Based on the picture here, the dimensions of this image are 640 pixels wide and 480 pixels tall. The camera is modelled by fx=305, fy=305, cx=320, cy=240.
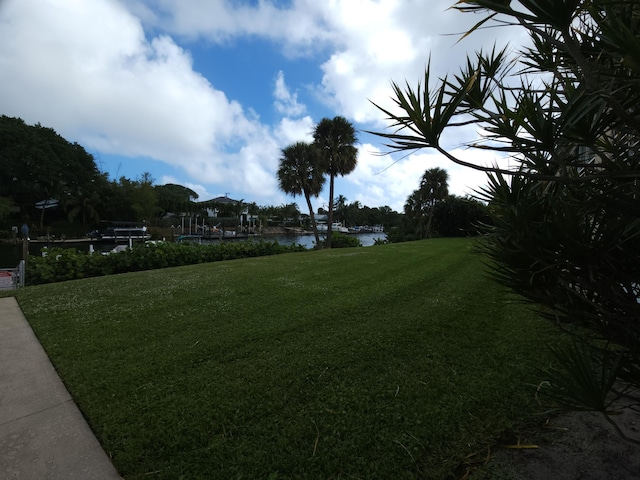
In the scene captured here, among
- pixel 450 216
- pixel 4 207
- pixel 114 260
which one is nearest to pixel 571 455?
pixel 114 260

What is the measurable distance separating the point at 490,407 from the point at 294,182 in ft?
75.3

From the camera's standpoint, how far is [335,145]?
2383 centimetres

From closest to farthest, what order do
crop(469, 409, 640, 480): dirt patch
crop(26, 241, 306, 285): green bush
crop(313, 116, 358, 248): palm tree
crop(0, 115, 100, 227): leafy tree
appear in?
1. crop(469, 409, 640, 480): dirt patch
2. crop(26, 241, 306, 285): green bush
3. crop(313, 116, 358, 248): palm tree
4. crop(0, 115, 100, 227): leafy tree

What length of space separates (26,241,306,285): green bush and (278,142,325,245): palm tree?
1057 centimetres

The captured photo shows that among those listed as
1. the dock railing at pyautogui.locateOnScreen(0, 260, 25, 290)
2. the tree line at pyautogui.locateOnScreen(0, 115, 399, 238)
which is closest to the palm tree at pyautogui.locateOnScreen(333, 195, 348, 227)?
the tree line at pyautogui.locateOnScreen(0, 115, 399, 238)

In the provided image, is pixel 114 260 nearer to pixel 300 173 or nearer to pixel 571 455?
pixel 571 455

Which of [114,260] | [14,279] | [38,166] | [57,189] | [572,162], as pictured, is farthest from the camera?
[57,189]

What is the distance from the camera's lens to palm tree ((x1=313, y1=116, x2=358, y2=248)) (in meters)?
23.6

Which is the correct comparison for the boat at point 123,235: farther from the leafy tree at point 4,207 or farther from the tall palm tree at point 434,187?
the tall palm tree at point 434,187

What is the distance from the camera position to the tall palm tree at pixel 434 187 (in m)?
35.9

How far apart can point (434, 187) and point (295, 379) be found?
3693 cm

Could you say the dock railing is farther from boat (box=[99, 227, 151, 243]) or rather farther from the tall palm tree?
the tall palm tree

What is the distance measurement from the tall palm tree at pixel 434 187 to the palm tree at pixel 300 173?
16.7m

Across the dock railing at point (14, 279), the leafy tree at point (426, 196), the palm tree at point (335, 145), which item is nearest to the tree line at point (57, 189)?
the dock railing at point (14, 279)
